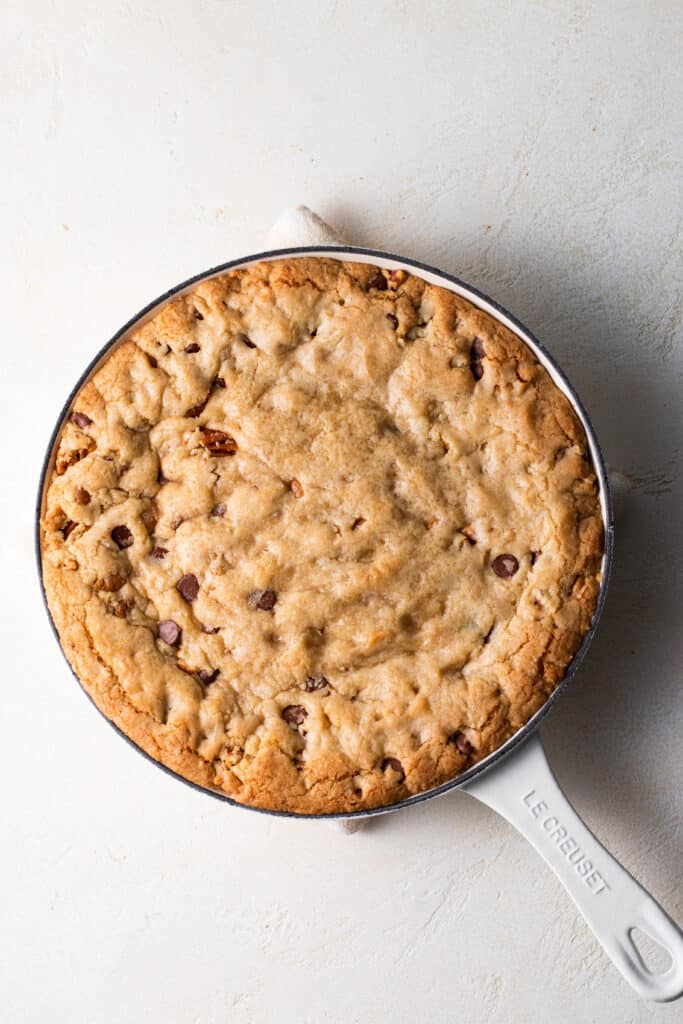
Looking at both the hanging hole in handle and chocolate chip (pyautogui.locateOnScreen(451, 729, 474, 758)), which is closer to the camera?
chocolate chip (pyautogui.locateOnScreen(451, 729, 474, 758))

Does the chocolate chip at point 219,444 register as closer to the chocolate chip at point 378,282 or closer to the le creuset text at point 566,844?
the chocolate chip at point 378,282

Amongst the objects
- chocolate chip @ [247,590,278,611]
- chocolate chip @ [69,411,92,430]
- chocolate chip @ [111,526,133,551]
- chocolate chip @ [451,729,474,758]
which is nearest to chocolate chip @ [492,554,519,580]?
chocolate chip @ [451,729,474,758]

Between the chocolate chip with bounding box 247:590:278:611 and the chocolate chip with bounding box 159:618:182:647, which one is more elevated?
the chocolate chip with bounding box 159:618:182:647

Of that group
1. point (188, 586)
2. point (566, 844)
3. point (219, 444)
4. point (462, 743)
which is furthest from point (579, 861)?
point (219, 444)

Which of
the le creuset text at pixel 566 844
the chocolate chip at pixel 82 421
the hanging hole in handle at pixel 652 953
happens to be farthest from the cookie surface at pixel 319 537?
the hanging hole in handle at pixel 652 953

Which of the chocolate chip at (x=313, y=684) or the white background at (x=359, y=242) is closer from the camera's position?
the chocolate chip at (x=313, y=684)

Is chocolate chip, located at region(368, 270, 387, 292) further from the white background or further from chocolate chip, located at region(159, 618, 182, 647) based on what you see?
chocolate chip, located at region(159, 618, 182, 647)
